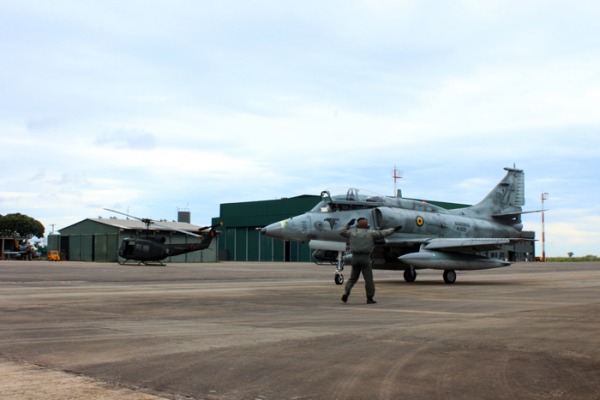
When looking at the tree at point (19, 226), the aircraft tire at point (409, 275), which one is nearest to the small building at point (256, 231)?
the tree at point (19, 226)

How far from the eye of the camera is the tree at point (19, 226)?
109 meters

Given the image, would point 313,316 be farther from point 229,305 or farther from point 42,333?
point 42,333

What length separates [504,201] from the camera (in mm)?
26234

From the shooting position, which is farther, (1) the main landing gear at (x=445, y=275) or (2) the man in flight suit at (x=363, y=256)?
(1) the main landing gear at (x=445, y=275)

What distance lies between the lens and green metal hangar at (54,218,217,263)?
61000mm

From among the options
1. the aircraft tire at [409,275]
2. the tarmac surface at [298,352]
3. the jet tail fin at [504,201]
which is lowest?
the aircraft tire at [409,275]

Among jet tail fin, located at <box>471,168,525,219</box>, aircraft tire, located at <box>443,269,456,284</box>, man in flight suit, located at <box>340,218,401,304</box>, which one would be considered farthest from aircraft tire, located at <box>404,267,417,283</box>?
man in flight suit, located at <box>340,218,401,304</box>

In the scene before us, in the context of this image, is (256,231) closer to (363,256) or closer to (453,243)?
(453,243)

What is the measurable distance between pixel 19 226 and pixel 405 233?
106m

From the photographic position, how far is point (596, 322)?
30.3 ft

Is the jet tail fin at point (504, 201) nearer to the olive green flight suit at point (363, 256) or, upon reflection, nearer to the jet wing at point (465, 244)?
the jet wing at point (465, 244)

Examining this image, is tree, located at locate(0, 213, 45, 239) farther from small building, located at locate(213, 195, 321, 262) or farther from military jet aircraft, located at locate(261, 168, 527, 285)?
military jet aircraft, located at locate(261, 168, 527, 285)

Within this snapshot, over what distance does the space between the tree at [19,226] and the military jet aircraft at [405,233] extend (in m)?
102

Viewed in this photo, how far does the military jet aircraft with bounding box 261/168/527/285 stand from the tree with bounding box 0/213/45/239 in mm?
101866
